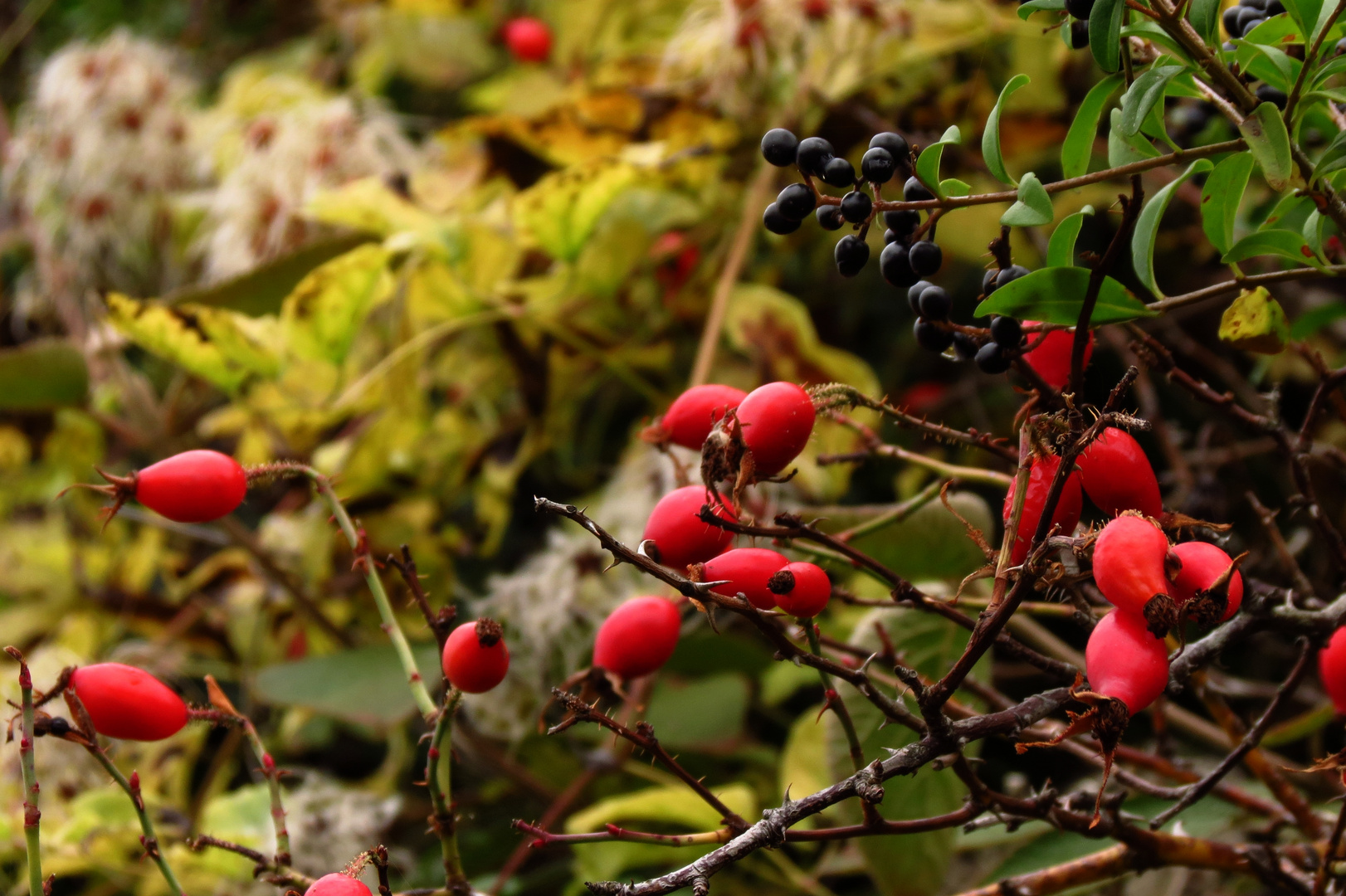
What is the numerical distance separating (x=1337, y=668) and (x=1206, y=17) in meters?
0.24

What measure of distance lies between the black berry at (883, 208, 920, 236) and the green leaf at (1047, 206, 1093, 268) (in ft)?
0.15

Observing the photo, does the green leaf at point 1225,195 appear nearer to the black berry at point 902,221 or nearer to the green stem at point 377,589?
the black berry at point 902,221

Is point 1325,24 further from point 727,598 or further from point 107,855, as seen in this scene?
point 107,855

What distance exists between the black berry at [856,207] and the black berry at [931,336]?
0.04 metres

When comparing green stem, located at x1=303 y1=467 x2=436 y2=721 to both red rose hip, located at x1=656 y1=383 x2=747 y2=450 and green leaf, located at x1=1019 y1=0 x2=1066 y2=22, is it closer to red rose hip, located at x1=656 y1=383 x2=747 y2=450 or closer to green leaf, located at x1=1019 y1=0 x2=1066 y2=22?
red rose hip, located at x1=656 y1=383 x2=747 y2=450

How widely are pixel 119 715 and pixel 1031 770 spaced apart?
71cm

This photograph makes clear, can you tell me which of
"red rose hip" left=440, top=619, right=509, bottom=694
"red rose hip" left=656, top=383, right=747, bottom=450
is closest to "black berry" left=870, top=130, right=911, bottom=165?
"red rose hip" left=656, top=383, right=747, bottom=450

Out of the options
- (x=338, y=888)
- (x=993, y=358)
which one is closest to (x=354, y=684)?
(x=338, y=888)

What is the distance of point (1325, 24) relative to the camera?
333 millimetres

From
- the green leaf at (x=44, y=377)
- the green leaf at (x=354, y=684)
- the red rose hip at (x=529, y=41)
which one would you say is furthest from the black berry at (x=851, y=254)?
the red rose hip at (x=529, y=41)

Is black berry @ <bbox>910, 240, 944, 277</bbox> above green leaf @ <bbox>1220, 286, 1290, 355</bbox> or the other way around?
above

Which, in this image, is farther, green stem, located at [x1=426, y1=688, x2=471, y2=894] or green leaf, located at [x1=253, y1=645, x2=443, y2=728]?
green leaf, located at [x1=253, y1=645, x2=443, y2=728]

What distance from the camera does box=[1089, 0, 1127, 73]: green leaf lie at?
323mm

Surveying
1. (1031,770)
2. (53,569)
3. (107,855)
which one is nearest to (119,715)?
(107,855)
